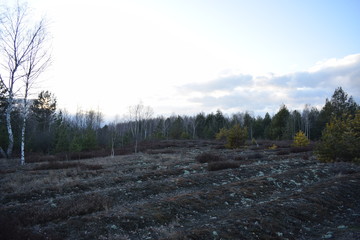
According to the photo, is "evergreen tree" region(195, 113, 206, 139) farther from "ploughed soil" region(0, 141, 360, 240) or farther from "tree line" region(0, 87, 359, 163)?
"ploughed soil" region(0, 141, 360, 240)

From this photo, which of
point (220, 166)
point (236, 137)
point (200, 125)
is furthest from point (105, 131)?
point (220, 166)

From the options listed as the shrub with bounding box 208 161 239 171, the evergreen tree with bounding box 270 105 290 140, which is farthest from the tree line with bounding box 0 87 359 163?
the shrub with bounding box 208 161 239 171

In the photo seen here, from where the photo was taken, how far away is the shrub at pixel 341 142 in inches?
598

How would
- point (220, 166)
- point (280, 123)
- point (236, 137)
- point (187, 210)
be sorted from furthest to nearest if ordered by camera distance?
point (280, 123)
point (236, 137)
point (220, 166)
point (187, 210)

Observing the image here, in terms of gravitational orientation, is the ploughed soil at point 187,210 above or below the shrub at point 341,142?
below

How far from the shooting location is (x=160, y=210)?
283 inches

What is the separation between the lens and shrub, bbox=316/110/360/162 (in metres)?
15.2

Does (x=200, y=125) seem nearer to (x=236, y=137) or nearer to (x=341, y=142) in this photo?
(x=236, y=137)

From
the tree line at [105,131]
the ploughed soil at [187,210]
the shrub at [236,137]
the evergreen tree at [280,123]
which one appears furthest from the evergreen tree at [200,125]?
the ploughed soil at [187,210]

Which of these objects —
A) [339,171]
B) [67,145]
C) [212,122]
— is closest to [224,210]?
[339,171]

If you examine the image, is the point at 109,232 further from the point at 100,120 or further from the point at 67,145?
the point at 100,120

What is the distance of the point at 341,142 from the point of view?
1548 centimetres

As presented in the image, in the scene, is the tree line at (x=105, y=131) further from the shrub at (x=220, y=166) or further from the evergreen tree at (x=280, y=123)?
the shrub at (x=220, y=166)

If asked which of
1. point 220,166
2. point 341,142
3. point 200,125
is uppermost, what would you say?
point 200,125
